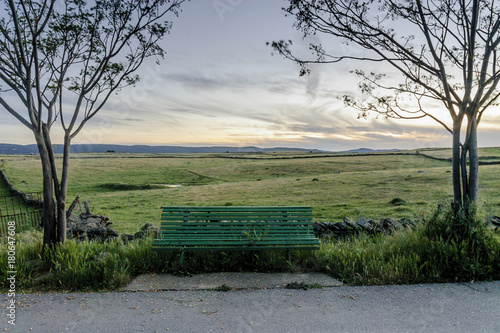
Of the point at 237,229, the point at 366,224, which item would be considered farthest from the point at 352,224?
the point at 237,229

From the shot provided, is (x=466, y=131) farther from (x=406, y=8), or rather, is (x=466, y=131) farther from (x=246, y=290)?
(x=246, y=290)

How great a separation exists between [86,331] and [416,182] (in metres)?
32.7

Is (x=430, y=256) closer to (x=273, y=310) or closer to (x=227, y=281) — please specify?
(x=273, y=310)

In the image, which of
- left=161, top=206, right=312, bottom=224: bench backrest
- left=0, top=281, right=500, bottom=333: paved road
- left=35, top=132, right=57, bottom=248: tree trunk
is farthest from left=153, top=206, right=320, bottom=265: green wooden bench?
left=35, top=132, right=57, bottom=248: tree trunk

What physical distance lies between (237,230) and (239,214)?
15.0 inches

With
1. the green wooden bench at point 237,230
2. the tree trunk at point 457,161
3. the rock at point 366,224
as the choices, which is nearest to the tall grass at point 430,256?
the tree trunk at point 457,161

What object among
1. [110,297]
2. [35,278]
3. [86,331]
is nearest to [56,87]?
[35,278]

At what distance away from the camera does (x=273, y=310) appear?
17.1ft

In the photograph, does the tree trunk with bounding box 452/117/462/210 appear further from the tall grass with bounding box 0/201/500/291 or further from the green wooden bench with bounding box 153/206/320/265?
the green wooden bench with bounding box 153/206/320/265

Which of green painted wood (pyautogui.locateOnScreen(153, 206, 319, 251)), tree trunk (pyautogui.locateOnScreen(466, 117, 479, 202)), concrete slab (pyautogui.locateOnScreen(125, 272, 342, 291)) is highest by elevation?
tree trunk (pyautogui.locateOnScreen(466, 117, 479, 202))

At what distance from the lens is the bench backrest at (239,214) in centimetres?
746

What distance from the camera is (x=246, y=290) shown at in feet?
19.3

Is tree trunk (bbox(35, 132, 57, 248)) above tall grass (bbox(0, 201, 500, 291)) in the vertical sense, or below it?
above

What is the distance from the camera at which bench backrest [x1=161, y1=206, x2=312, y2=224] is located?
7465 mm
